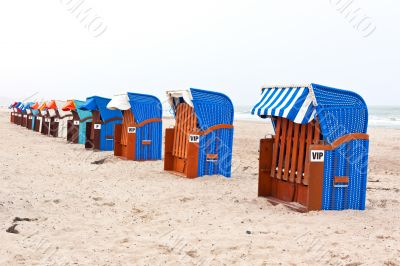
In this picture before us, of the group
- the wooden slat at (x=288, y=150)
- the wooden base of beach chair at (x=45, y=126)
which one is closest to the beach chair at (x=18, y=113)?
the wooden base of beach chair at (x=45, y=126)

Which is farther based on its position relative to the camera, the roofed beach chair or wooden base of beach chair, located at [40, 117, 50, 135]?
the roofed beach chair

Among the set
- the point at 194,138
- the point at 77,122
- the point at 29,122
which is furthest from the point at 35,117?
the point at 194,138

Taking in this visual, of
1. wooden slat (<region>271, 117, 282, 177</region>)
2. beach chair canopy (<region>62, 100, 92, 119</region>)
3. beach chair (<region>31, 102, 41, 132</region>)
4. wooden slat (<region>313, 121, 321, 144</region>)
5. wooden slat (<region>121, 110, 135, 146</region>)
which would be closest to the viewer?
wooden slat (<region>313, 121, 321, 144</region>)

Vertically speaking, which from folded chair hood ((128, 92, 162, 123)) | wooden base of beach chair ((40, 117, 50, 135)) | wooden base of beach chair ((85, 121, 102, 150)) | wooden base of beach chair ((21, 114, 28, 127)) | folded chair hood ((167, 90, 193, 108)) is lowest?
wooden base of beach chair ((21, 114, 28, 127))

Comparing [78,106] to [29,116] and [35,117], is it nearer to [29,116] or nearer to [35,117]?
[35,117]

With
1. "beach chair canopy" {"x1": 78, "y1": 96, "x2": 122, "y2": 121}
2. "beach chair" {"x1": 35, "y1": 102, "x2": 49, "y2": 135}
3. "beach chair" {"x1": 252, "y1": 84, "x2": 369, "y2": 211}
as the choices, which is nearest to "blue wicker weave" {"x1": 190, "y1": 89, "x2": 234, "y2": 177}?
"beach chair" {"x1": 252, "y1": 84, "x2": 369, "y2": 211}

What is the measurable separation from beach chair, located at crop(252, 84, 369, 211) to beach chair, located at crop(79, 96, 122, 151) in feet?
33.1

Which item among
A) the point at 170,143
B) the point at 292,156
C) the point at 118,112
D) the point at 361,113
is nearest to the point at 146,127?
the point at 170,143

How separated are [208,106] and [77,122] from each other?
11.3 metres

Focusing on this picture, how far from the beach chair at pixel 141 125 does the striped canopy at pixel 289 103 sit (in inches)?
237

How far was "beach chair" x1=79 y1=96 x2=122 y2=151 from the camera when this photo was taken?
54.8ft

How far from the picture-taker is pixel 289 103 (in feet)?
24.6

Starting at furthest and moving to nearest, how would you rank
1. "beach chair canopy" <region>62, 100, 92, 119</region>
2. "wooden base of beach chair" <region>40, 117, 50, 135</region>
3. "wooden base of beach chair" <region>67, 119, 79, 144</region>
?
"wooden base of beach chair" <region>40, 117, 50, 135</region>
"wooden base of beach chair" <region>67, 119, 79, 144</region>
"beach chair canopy" <region>62, 100, 92, 119</region>

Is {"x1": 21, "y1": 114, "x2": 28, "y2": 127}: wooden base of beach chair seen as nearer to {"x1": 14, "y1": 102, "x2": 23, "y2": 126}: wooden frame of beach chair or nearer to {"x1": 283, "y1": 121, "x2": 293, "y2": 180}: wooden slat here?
{"x1": 14, "y1": 102, "x2": 23, "y2": 126}: wooden frame of beach chair
